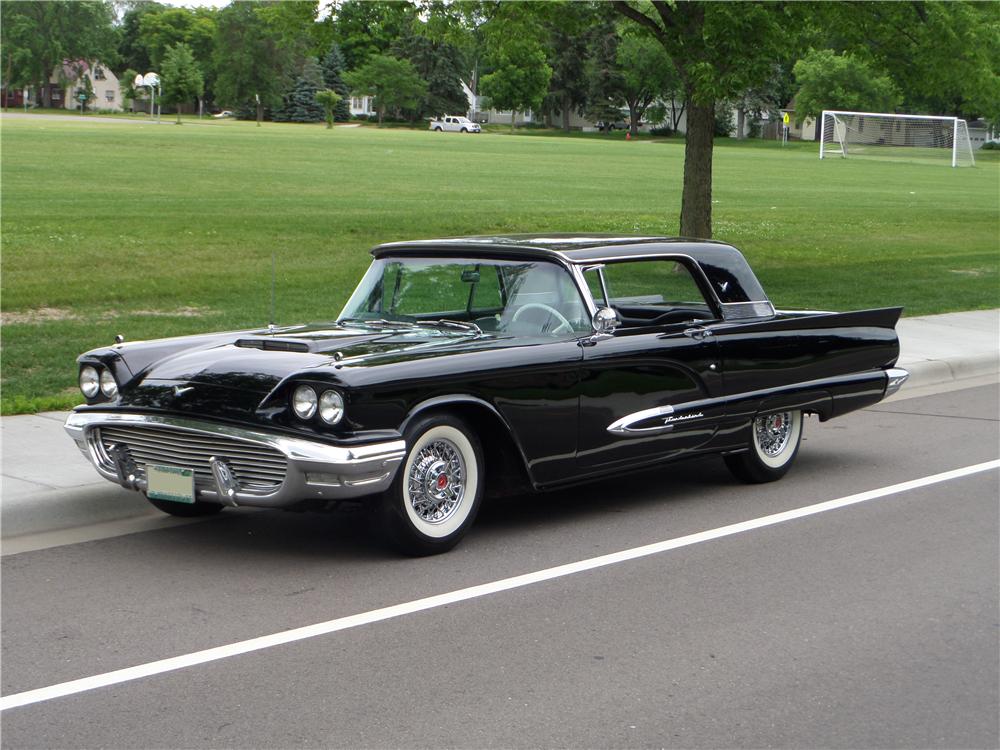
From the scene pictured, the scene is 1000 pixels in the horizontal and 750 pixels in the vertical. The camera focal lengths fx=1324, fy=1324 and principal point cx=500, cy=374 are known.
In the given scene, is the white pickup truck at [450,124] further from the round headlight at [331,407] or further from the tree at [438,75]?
the round headlight at [331,407]

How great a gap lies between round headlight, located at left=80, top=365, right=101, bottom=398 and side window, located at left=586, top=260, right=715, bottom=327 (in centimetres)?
260

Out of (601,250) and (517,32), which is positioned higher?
(517,32)

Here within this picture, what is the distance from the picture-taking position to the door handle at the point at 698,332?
290 inches

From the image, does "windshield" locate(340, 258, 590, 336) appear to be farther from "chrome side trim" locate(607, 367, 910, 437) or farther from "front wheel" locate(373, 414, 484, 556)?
"front wheel" locate(373, 414, 484, 556)

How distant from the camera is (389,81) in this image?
113 m

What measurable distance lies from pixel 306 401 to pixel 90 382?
1564 mm

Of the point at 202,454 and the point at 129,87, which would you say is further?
the point at 129,87

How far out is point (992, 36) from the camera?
61.7ft

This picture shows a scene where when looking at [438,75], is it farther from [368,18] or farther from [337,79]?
[368,18]

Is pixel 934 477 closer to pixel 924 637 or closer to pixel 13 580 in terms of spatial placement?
pixel 924 637

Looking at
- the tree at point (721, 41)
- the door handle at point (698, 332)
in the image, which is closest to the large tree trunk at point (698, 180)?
the tree at point (721, 41)

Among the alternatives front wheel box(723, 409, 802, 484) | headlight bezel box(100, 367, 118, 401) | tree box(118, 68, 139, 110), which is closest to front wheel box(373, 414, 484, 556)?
headlight bezel box(100, 367, 118, 401)

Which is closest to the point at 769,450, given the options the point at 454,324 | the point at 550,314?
the point at 550,314

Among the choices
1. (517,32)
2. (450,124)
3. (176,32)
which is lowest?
(517,32)
